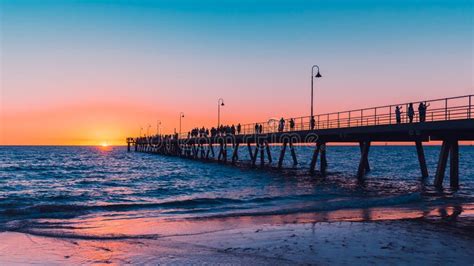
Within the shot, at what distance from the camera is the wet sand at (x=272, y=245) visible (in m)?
9.34

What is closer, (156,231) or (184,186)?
(156,231)

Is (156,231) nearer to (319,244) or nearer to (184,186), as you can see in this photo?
(319,244)

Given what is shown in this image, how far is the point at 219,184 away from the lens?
3055cm

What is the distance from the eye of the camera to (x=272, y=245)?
1059 centimetres

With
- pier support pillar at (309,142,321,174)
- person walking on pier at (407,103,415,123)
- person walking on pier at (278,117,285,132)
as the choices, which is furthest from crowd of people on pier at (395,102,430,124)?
person walking on pier at (278,117,285,132)

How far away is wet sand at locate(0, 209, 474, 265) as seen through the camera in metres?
9.34

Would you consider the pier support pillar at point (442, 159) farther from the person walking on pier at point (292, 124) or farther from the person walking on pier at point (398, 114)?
the person walking on pier at point (292, 124)

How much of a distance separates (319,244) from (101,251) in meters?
4.91

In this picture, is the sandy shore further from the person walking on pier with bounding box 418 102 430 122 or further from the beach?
the person walking on pier with bounding box 418 102 430 122

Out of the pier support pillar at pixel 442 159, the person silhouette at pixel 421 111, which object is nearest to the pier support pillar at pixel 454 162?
the pier support pillar at pixel 442 159

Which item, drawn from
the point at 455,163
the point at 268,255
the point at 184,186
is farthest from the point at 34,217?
the point at 455,163

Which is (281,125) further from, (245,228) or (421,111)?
(245,228)

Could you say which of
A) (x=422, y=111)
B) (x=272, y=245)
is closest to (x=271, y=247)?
(x=272, y=245)

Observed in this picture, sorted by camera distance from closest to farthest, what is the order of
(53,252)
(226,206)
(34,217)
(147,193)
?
(53,252)
(34,217)
(226,206)
(147,193)
